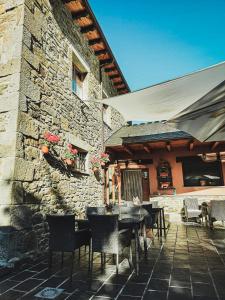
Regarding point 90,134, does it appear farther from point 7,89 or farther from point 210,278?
point 210,278

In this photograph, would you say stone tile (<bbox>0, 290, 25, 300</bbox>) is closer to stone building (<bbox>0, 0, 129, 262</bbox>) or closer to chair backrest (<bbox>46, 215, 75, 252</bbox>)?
chair backrest (<bbox>46, 215, 75, 252</bbox>)

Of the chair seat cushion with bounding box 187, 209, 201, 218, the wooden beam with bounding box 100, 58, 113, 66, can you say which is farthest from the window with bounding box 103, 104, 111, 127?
the chair seat cushion with bounding box 187, 209, 201, 218

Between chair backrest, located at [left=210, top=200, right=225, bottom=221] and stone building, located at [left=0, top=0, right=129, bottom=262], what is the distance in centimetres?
326

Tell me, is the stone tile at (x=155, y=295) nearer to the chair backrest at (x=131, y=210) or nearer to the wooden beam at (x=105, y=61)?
the chair backrest at (x=131, y=210)

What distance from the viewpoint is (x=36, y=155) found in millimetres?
3682

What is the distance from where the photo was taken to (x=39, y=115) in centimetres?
390

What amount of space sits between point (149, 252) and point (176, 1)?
21.9 ft

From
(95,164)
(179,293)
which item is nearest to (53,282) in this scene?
(179,293)

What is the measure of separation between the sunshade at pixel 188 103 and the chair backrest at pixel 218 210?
242 cm

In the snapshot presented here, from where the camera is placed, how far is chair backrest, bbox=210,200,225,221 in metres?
5.41

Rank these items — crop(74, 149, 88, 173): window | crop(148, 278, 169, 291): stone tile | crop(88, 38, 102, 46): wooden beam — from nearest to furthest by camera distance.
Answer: crop(148, 278, 169, 291): stone tile, crop(74, 149, 88, 173): window, crop(88, 38, 102, 46): wooden beam

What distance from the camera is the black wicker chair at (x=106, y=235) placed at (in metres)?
2.55

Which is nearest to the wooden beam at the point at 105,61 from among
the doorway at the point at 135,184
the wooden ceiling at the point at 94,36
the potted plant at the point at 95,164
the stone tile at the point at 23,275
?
the wooden ceiling at the point at 94,36

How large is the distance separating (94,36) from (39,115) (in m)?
4.17
